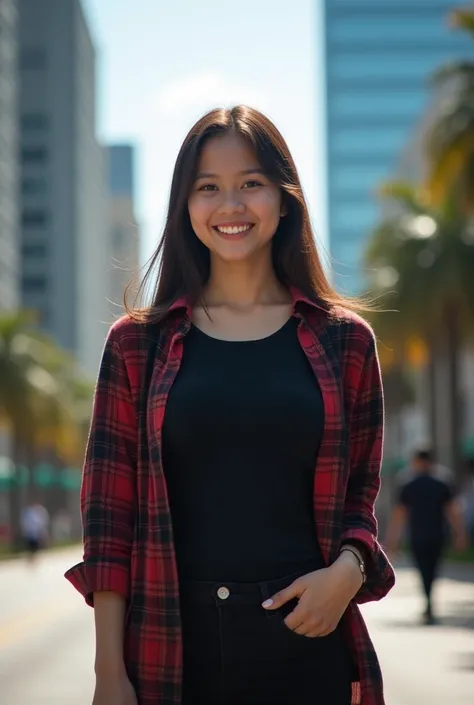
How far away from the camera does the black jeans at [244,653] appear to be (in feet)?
9.62

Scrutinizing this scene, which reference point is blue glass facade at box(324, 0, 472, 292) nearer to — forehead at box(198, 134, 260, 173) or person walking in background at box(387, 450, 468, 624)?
person walking in background at box(387, 450, 468, 624)

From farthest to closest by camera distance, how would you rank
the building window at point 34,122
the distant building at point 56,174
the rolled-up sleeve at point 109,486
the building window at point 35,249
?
the building window at point 34,122
the building window at point 35,249
the distant building at point 56,174
the rolled-up sleeve at point 109,486

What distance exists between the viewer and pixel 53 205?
132875 millimetres

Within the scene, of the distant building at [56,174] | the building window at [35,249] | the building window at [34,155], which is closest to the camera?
the distant building at [56,174]

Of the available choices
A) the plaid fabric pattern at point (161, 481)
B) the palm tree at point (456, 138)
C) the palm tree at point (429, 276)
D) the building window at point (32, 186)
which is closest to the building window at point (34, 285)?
the building window at point (32, 186)

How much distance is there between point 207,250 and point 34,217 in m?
133

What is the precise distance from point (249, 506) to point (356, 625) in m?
0.36

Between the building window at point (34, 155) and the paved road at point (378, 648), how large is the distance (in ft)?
385

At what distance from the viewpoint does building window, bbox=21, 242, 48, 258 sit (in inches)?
5251

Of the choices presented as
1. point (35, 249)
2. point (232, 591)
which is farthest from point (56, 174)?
point (232, 591)

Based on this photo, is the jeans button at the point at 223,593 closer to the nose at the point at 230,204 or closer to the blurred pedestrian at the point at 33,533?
the nose at the point at 230,204

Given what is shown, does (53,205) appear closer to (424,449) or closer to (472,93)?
(472,93)

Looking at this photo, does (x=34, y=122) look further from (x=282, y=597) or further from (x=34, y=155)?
(x=282, y=597)

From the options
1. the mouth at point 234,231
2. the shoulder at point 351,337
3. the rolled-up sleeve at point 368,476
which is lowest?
the rolled-up sleeve at point 368,476
